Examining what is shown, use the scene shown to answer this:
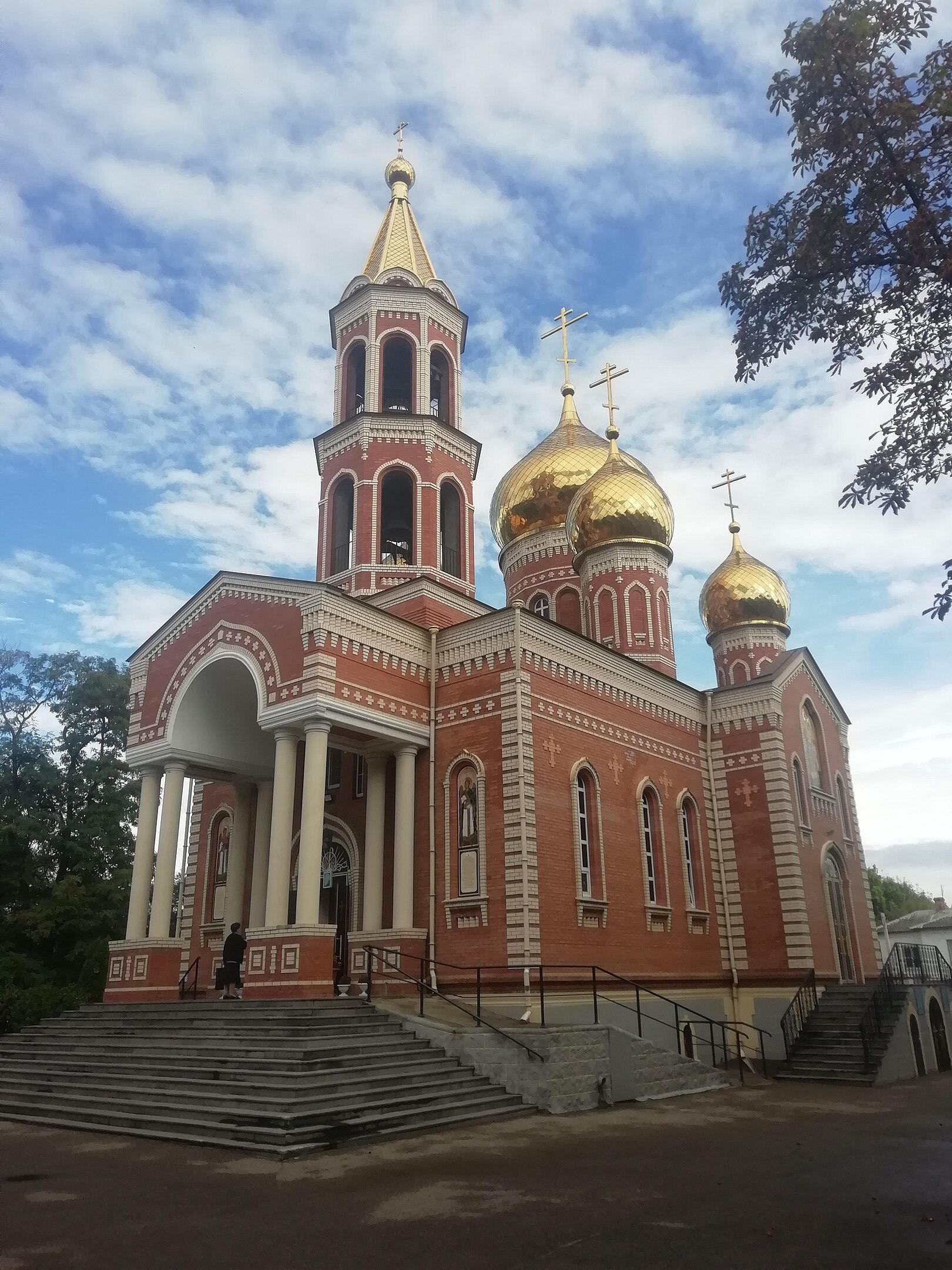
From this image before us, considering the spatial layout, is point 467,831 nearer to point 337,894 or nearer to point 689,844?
point 337,894

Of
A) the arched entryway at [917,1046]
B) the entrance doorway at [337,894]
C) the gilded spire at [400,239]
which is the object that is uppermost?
the gilded spire at [400,239]

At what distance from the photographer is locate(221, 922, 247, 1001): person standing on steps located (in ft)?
47.6

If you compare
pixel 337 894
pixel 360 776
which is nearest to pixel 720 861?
pixel 360 776

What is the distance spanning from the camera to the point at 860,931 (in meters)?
22.3

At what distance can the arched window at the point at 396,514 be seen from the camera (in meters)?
19.7

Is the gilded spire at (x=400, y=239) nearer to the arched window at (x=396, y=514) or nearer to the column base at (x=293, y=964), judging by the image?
the arched window at (x=396, y=514)

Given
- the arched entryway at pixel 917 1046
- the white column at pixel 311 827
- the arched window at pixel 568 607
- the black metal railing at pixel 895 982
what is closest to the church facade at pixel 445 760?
the white column at pixel 311 827

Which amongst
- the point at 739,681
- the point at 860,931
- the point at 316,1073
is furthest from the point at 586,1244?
the point at 739,681

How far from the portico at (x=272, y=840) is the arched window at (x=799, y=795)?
9.02m

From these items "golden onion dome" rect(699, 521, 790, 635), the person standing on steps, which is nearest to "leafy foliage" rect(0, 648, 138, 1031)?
the person standing on steps

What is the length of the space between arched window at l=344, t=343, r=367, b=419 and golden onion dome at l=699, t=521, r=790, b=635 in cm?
1192

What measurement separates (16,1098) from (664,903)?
1105 centimetres

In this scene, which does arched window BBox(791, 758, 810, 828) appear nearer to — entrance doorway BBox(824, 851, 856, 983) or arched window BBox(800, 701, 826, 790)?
arched window BBox(800, 701, 826, 790)

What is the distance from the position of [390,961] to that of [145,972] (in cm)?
394
